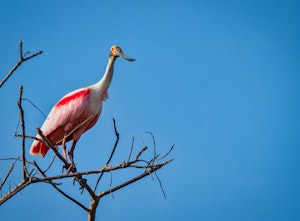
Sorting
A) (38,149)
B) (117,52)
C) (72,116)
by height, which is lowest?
(38,149)

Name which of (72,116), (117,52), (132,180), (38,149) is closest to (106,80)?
(117,52)

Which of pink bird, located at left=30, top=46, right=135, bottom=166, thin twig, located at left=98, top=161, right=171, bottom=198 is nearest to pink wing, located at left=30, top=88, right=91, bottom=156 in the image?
pink bird, located at left=30, top=46, right=135, bottom=166

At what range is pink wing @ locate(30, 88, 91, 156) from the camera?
670cm

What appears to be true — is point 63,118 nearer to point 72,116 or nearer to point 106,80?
point 72,116

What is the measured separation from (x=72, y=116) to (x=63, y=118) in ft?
0.42

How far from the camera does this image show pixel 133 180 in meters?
4.49

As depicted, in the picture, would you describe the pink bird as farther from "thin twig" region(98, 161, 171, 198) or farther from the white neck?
"thin twig" region(98, 161, 171, 198)

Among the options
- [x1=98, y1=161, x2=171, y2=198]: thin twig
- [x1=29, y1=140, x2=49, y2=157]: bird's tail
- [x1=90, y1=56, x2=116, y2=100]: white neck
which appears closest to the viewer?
[x1=98, y1=161, x2=171, y2=198]: thin twig

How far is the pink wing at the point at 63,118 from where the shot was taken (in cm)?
670

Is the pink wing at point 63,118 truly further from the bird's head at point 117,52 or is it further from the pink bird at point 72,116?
the bird's head at point 117,52

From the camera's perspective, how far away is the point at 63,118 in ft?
22.2

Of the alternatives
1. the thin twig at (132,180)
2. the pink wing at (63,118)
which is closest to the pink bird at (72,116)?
the pink wing at (63,118)

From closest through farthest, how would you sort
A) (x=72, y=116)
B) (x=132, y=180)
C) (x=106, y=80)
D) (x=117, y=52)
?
(x=132, y=180), (x=72, y=116), (x=106, y=80), (x=117, y=52)

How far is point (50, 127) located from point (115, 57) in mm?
1583
